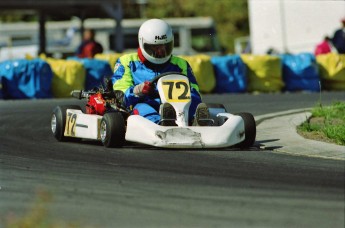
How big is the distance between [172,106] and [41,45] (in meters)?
21.4

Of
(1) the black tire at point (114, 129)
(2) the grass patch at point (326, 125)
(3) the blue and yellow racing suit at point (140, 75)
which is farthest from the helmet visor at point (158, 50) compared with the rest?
(2) the grass patch at point (326, 125)

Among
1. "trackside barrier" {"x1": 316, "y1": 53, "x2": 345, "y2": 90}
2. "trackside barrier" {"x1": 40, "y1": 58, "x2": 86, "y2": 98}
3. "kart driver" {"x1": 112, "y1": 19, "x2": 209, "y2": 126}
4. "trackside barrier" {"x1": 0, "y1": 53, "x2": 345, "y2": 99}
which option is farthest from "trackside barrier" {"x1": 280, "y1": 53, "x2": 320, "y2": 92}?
"kart driver" {"x1": 112, "y1": 19, "x2": 209, "y2": 126}

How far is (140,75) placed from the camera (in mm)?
10320

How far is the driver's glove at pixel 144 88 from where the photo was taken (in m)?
9.70

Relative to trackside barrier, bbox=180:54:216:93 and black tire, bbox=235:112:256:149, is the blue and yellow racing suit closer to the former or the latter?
black tire, bbox=235:112:256:149

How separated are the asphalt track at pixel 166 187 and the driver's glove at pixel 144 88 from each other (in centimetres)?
58

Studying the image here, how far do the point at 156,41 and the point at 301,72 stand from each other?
33.4 feet

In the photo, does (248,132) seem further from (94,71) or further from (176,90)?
(94,71)

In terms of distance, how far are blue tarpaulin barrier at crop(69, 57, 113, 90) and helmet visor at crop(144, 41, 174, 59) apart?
869 cm

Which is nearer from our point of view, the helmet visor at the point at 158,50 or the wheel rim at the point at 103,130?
the wheel rim at the point at 103,130

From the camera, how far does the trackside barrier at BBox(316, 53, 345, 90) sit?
20.0 m

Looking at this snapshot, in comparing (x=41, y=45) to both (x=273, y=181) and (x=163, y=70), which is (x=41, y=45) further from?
(x=273, y=181)

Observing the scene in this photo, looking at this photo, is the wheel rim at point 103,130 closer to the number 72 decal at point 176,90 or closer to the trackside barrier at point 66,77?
the number 72 decal at point 176,90

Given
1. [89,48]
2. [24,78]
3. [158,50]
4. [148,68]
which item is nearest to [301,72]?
[89,48]
